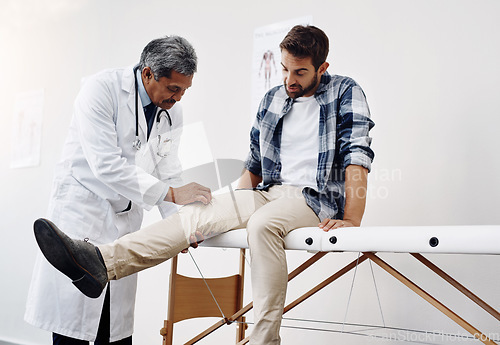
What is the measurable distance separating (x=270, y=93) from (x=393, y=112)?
513 millimetres

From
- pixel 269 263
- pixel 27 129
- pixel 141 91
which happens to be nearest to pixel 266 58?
pixel 141 91

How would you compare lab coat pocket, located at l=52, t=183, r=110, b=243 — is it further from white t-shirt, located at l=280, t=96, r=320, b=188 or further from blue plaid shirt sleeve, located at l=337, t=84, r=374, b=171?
blue plaid shirt sleeve, located at l=337, t=84, r=374, b=171

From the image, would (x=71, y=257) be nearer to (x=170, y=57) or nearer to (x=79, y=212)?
(x=79, y=212)

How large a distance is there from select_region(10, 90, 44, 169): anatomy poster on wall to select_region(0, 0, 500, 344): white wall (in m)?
0.60

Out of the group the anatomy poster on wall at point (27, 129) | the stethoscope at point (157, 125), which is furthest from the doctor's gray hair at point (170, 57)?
the anatomy poster on wall at point (27, 129)

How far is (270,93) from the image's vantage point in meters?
1.77

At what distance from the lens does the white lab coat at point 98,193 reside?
163 centimetres

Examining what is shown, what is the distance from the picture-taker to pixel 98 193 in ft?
5.65

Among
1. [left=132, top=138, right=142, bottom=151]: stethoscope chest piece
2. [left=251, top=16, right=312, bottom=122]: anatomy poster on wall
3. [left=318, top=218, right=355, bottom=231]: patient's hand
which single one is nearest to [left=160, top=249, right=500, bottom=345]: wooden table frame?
[left=318, top=218, right=355, bottom=231]: patient's hand

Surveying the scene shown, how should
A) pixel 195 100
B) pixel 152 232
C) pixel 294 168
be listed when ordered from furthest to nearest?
pixel 195 100, pixel 294 168, pixel 152 232

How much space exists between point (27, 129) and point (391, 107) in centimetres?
221

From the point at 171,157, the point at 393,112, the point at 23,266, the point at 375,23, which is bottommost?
the point at 23,266

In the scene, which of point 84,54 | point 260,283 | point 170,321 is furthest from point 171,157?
point 84,54

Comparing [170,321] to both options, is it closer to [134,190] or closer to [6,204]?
[134,190]
